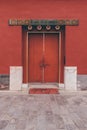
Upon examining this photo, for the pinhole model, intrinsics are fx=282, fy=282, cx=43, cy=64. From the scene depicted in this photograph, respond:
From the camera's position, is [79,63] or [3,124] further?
[79,63]

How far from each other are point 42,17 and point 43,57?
7.23ft

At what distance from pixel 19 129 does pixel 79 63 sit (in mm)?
7537

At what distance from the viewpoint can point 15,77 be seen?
14.4 m

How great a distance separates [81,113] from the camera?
9539 millimetres

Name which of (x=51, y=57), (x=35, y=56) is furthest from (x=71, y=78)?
(x=35, y=56)

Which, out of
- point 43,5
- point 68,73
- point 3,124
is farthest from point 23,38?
point 3,124

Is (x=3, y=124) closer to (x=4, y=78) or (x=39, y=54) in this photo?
(x=4, y=78)

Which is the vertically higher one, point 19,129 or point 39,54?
point 39,54

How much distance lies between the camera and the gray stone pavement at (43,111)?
7961 millimetres

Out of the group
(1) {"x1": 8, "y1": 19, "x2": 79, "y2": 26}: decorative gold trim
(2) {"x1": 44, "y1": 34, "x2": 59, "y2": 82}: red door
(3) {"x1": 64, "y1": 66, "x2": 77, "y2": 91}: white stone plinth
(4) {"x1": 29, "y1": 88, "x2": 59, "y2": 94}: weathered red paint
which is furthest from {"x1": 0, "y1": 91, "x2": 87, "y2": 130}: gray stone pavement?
(1) {"x1": 8, "y1": 19, "x2": 79, "y2": 26}: decorative gold trim

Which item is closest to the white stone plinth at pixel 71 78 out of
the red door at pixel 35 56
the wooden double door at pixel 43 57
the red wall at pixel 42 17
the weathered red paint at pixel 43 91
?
the red wall at pixel 42 17

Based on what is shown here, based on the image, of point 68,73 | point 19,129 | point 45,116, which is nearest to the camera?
point 19,129

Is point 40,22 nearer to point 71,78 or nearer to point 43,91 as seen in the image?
point 71,78

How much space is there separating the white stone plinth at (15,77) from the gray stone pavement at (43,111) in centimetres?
63
